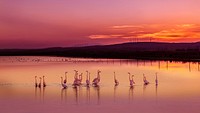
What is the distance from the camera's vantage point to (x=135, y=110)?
13367 mm

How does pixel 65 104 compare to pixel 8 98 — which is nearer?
pixel 65 104

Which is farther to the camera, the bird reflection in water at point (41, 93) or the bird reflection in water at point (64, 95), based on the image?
the bird reflection in water at point (41, 93)

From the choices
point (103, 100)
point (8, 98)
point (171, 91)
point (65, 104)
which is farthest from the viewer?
point (171, 91)

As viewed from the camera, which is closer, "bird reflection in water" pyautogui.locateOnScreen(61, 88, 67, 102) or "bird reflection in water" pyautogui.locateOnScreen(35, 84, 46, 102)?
"bird reflection in water" pyautogui.locateOnScreen(61, 88, 67, 102)

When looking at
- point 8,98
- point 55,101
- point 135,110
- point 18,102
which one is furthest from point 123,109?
point 8,98

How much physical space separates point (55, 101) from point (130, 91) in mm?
4518

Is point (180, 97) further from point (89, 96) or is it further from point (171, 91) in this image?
point (89, 96)

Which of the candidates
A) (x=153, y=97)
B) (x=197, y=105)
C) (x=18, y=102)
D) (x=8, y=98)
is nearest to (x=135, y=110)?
(x=197, y=105)

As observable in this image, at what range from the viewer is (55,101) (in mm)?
15867

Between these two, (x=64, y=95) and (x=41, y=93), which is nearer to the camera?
(x=64, y=95)

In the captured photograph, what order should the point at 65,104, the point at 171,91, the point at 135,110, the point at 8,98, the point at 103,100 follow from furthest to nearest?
1. the point at 171,91
2. the point at 8,98
3. the point at 103,100
4. the point at 65,104
5. the point at 135,110

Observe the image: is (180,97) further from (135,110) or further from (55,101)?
(55,101)

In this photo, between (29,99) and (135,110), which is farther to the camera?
(29,99)

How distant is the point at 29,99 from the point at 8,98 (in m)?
1.14
